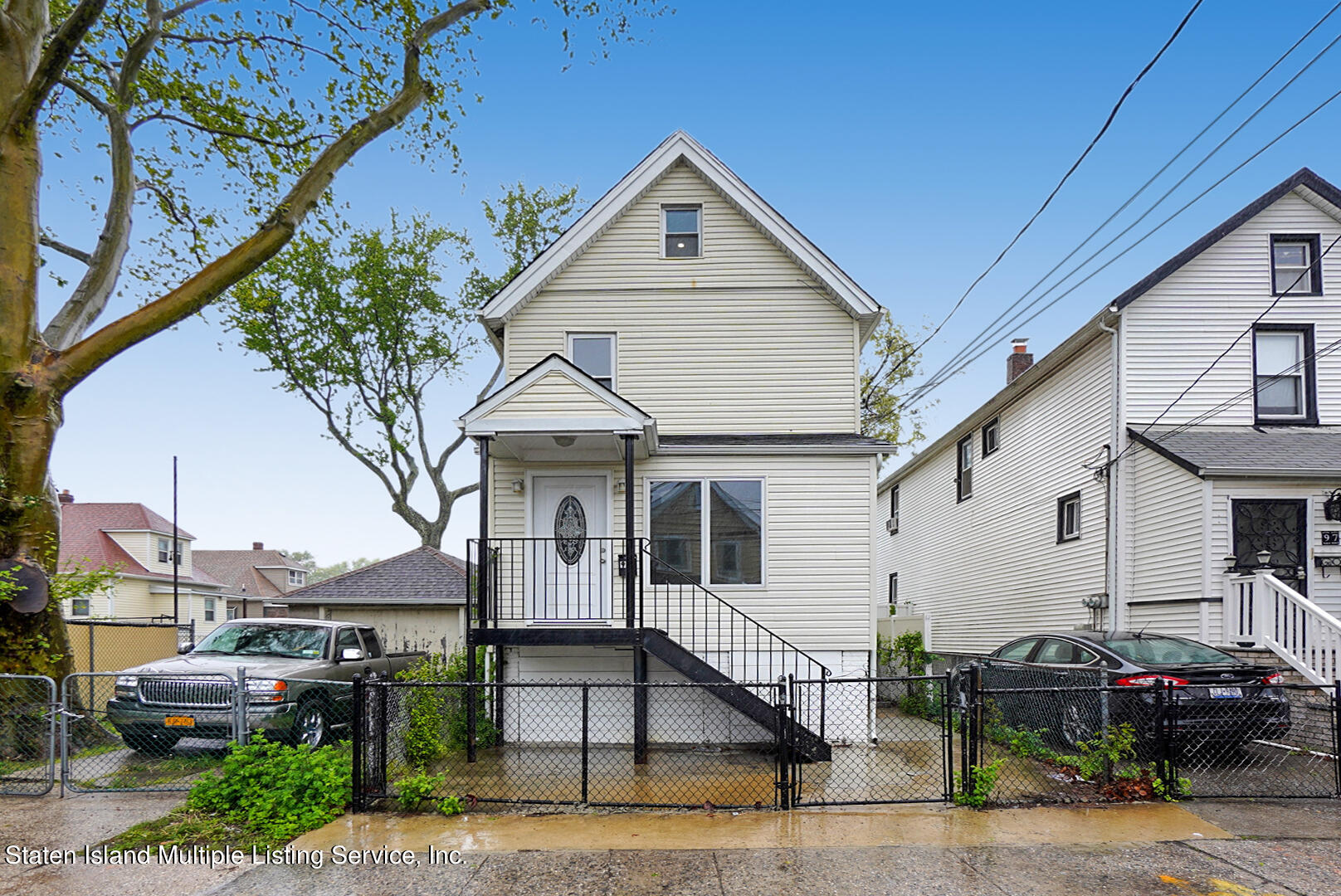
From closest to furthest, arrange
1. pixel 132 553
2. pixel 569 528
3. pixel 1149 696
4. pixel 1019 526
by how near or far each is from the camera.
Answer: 1. pixel 1149 696
2. pixel 569 528
3. pixel 1019 526
4. pixel 132 553

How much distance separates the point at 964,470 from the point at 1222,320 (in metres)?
7.38

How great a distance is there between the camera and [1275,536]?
39.7ft

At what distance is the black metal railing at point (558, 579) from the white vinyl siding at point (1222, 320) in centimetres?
839

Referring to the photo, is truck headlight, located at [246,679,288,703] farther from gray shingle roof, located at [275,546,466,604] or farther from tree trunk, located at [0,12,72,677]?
gray shingle roof, located at [275,546,466,604]

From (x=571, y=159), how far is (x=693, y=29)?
1234 cm

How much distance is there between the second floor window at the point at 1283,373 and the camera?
1339 centimetres

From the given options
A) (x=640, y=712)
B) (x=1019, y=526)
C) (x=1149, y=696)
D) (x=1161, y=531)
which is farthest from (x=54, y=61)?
(x=1019, y=526)

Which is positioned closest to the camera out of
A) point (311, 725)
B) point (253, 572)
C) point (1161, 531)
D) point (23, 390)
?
point (311, 725)

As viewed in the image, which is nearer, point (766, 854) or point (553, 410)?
point (766, 854)

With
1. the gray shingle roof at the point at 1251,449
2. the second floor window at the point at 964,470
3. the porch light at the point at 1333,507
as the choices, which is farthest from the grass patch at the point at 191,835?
the second floor window at the point at 964,470

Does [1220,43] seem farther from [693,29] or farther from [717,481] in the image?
[717,481]

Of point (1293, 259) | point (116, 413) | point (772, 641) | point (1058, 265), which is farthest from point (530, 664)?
point (116, 413)

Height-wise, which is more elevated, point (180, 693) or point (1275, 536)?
point (1275, 536)

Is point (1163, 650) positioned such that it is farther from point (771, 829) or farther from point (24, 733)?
point (24, 733)
